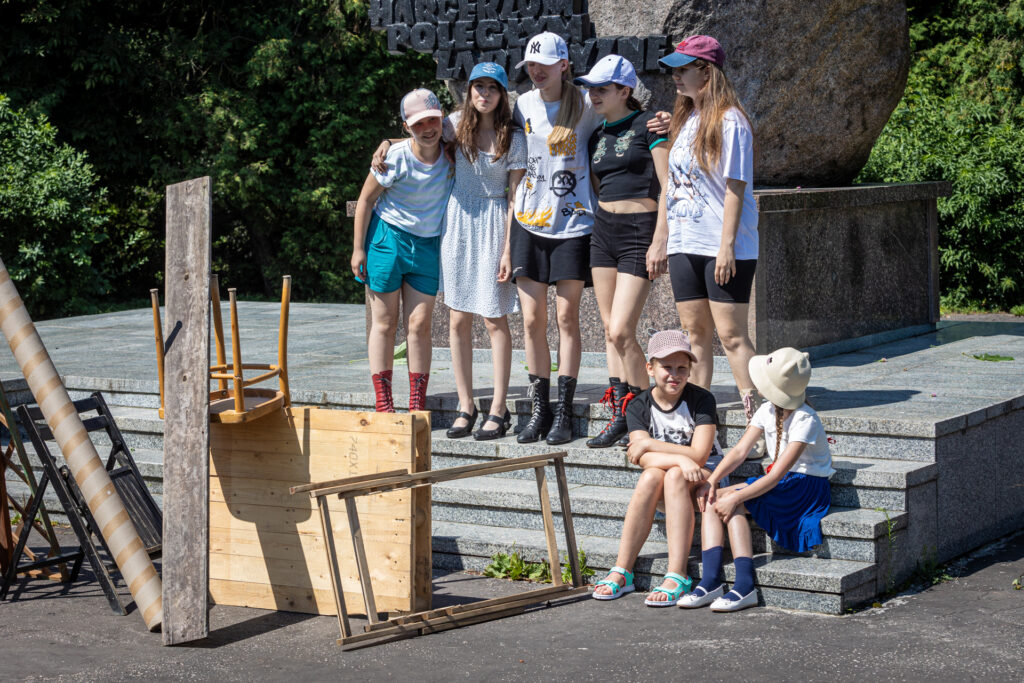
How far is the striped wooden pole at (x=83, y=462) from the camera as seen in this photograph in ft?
16.9

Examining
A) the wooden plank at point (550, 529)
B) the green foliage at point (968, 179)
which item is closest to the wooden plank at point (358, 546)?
the wooden plank at point (550, 529)

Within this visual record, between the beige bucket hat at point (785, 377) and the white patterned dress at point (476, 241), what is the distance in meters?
1.50

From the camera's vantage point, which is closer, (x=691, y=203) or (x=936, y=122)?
(x=691, y=203)

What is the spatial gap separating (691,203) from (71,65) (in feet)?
57.4

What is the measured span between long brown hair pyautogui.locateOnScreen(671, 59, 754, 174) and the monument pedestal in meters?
2.07

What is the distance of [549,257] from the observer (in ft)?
20.2

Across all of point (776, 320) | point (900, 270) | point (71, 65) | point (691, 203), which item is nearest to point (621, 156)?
point (691, 203)

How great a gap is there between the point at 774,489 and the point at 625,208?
4.92ft

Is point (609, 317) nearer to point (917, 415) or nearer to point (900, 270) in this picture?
point (917, 415)

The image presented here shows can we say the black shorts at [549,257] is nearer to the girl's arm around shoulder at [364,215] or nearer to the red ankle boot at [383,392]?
the girl's arm around shoulder at [364,215]

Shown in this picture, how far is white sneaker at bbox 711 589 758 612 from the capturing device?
4.99 m

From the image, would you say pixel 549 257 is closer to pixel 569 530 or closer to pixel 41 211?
pixel 569 530

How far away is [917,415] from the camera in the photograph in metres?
5.92

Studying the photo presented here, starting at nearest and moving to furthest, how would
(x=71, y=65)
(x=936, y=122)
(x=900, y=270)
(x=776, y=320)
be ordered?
(x=776, y=320) < (x=900, y=270) < (x=936, y=122) < (x=71, y=65)
